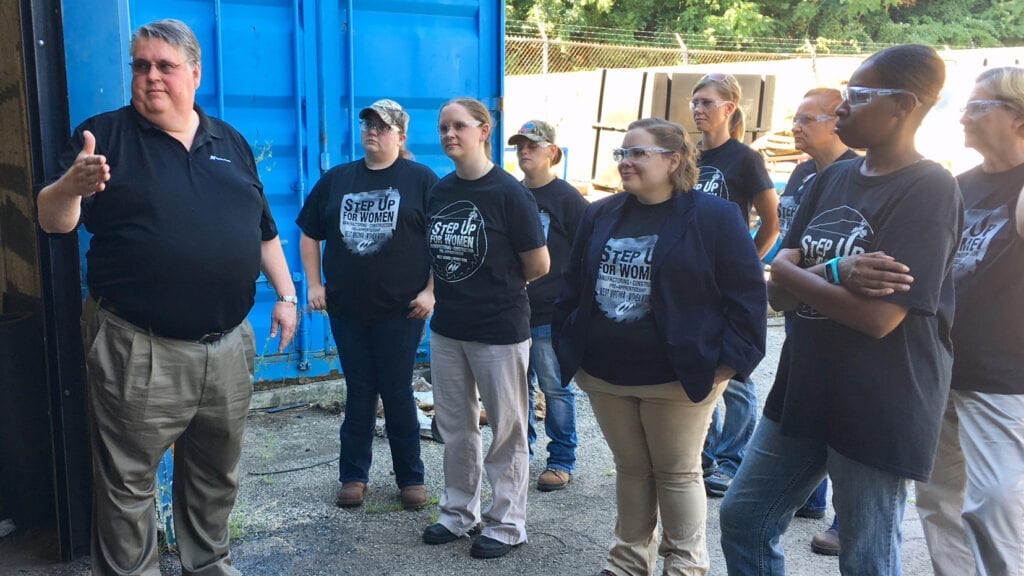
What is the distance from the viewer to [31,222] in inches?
143

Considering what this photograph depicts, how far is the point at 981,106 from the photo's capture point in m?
3.01

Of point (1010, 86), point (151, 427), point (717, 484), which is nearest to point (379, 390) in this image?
point (151, 427)

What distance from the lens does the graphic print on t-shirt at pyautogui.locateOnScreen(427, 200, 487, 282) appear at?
152 inches

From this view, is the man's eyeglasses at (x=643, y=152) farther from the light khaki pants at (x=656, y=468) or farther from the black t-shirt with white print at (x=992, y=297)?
the black t-shirt with white print at (x=992, y=297)

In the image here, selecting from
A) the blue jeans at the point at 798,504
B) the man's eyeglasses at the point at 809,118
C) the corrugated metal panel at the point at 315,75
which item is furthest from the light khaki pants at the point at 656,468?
the corrugated metal panel at the point at 315,75

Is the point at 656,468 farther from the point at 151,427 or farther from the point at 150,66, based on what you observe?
the point at 150,66

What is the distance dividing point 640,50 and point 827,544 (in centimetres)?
1497

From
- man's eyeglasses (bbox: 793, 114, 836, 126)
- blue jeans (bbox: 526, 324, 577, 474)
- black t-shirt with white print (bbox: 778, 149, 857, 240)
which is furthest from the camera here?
blue jeans (bbox: 526, 324, 577, 474)

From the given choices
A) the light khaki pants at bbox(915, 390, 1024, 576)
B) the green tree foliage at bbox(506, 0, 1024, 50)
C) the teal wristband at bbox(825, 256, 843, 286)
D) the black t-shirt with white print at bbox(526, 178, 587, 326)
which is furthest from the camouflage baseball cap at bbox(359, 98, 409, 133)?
the green tree foliage at bbox(506, 0, 1024, 50)

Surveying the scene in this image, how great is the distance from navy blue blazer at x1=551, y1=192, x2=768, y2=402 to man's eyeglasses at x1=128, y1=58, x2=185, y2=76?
1.79 meters

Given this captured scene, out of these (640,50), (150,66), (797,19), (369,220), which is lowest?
(369,220)

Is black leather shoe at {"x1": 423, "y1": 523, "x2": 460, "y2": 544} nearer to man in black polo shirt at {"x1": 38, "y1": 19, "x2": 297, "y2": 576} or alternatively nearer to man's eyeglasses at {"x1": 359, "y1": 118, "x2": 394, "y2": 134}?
man in black polo shirt at {"x1": 38, "y1": 19, "x2": 297, "y2": 576}

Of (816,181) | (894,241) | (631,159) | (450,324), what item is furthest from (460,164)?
(894,241)

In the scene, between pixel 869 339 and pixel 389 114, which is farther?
pixel 389 114
